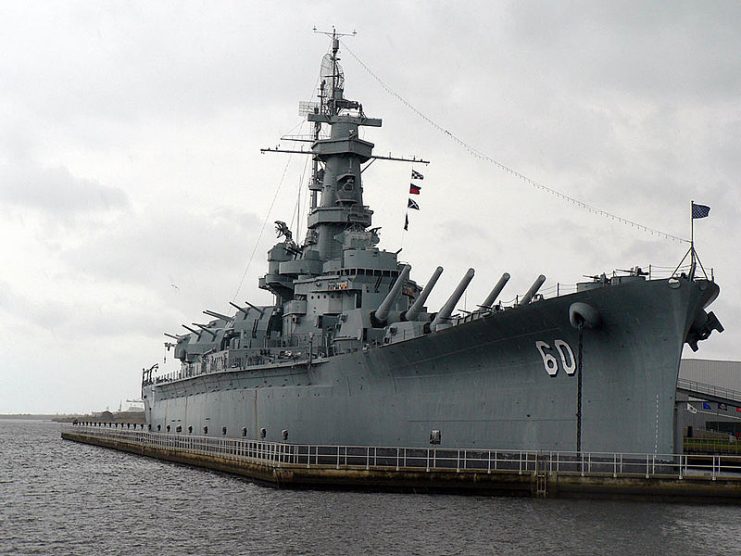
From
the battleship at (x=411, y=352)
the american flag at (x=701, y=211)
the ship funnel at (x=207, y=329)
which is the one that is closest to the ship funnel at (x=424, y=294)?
the battleship at (x=411, y=352)

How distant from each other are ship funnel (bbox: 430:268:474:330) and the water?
7.11m

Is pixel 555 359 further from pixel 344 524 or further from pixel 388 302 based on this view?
pixel 388 302

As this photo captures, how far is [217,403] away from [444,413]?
17.8 m

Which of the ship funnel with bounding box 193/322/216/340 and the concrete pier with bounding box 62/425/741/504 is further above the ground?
the ship funnel with bounding box 193/322/216/340

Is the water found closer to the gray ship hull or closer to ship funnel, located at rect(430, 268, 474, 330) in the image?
the gray ship hull

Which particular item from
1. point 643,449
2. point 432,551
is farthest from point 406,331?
A: point 432,551

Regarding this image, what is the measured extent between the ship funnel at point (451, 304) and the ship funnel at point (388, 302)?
9.92 ft

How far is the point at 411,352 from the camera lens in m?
29.4

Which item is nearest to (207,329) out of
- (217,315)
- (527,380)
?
(217,315)

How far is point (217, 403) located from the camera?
144ft

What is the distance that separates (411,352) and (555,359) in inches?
201

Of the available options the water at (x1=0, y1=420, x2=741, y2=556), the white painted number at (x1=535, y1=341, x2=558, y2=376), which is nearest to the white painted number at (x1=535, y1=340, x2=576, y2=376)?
the white painted number at (x1=535, y1=341, x2=558, y2=376)

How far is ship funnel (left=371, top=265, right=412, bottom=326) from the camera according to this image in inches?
1336

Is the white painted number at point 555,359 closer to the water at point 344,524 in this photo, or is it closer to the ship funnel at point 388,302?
the water at point 344,524
